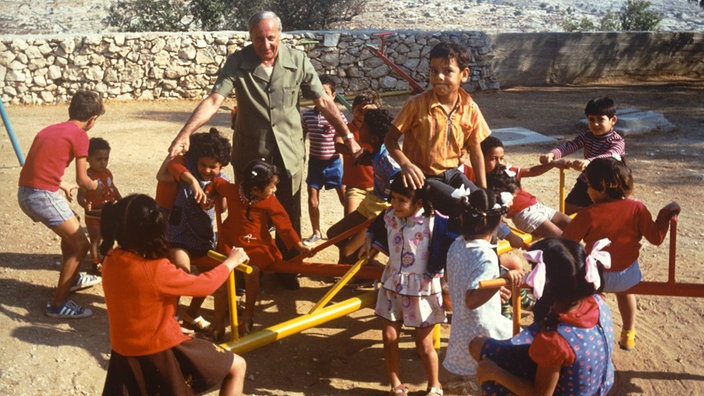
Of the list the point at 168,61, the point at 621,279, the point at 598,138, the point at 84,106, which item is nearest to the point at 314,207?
the point at 84,106

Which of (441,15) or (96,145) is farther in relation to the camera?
(441,15)

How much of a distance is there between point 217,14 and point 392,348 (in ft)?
45.4

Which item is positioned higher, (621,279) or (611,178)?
(611,178)

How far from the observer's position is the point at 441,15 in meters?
24.5

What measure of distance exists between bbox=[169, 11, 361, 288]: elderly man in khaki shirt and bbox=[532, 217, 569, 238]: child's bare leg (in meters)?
1.31

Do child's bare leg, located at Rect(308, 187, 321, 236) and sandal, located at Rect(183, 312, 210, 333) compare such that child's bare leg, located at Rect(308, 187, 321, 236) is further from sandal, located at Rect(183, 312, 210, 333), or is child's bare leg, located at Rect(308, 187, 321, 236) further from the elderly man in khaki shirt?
sandal, located at Rect(183, 312, 210, 333)

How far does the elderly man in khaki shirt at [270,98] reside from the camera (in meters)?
5.18

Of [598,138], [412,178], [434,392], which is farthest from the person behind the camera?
[598,138]

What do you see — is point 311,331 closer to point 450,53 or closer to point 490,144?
point 490,144

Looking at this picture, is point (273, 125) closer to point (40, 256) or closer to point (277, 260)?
point (277, 260)

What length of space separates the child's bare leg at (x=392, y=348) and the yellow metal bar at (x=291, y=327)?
0.37 meters

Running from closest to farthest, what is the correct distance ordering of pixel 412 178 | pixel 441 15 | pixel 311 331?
pixel 412 178, pixel 311 331, pixel 441 15

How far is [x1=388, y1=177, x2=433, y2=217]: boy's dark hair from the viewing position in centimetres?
417

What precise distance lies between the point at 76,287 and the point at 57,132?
1182 millimetres
